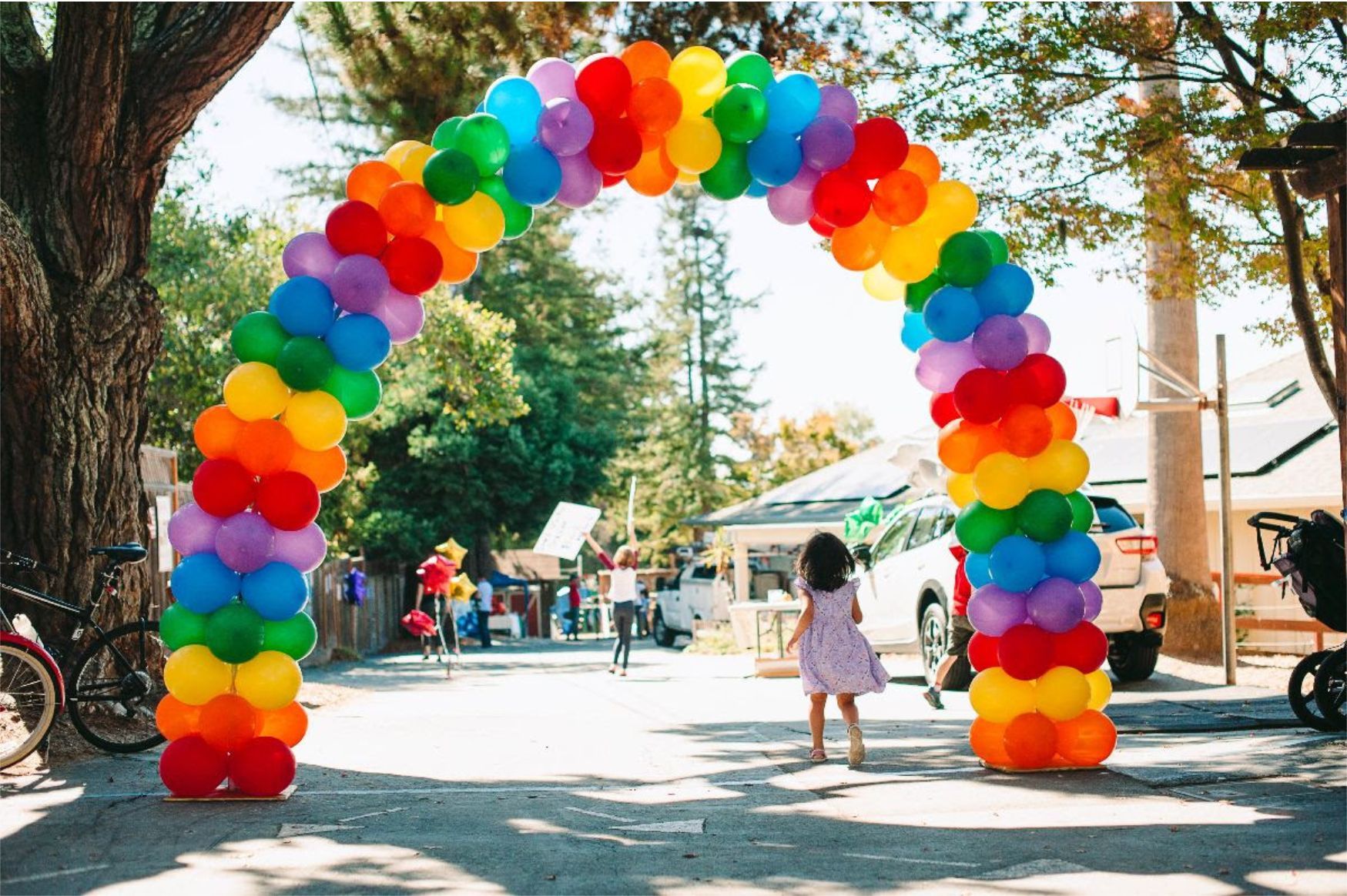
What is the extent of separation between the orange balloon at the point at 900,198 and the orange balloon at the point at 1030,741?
304 centimetres

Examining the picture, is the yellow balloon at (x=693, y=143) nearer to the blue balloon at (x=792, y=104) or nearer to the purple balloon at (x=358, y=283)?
the blue balloon at (x=792, y=104)

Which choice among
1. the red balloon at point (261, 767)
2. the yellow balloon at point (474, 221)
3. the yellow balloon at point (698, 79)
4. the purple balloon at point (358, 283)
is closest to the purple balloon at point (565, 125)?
the yellow balloon at point (474, 221)

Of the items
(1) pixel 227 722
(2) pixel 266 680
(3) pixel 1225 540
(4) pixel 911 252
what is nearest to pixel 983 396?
(4) pixel 911 252

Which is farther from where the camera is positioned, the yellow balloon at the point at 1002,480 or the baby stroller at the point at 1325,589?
the baby stroller at the point at 1325,589

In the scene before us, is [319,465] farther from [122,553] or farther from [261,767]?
[122,553]

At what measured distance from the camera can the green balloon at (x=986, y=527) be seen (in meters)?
8.23

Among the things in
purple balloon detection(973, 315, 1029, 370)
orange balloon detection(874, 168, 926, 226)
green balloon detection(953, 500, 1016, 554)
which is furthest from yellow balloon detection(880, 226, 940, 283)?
green balloon detection(953, 500, 1016, 554)

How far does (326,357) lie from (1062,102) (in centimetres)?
837

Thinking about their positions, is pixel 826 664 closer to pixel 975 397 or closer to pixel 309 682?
pixel 975 397

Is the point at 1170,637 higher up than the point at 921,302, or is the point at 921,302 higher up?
the point at 921,302

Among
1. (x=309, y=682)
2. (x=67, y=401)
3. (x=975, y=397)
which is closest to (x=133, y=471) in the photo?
(x=67, y=401)

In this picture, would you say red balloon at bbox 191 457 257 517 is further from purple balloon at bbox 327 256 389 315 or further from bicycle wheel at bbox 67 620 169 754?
bicycle wheel at bbox 67 620 169 754

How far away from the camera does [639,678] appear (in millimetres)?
18625

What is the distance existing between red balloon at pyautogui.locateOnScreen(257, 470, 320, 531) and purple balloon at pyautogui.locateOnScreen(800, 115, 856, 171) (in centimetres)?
353
